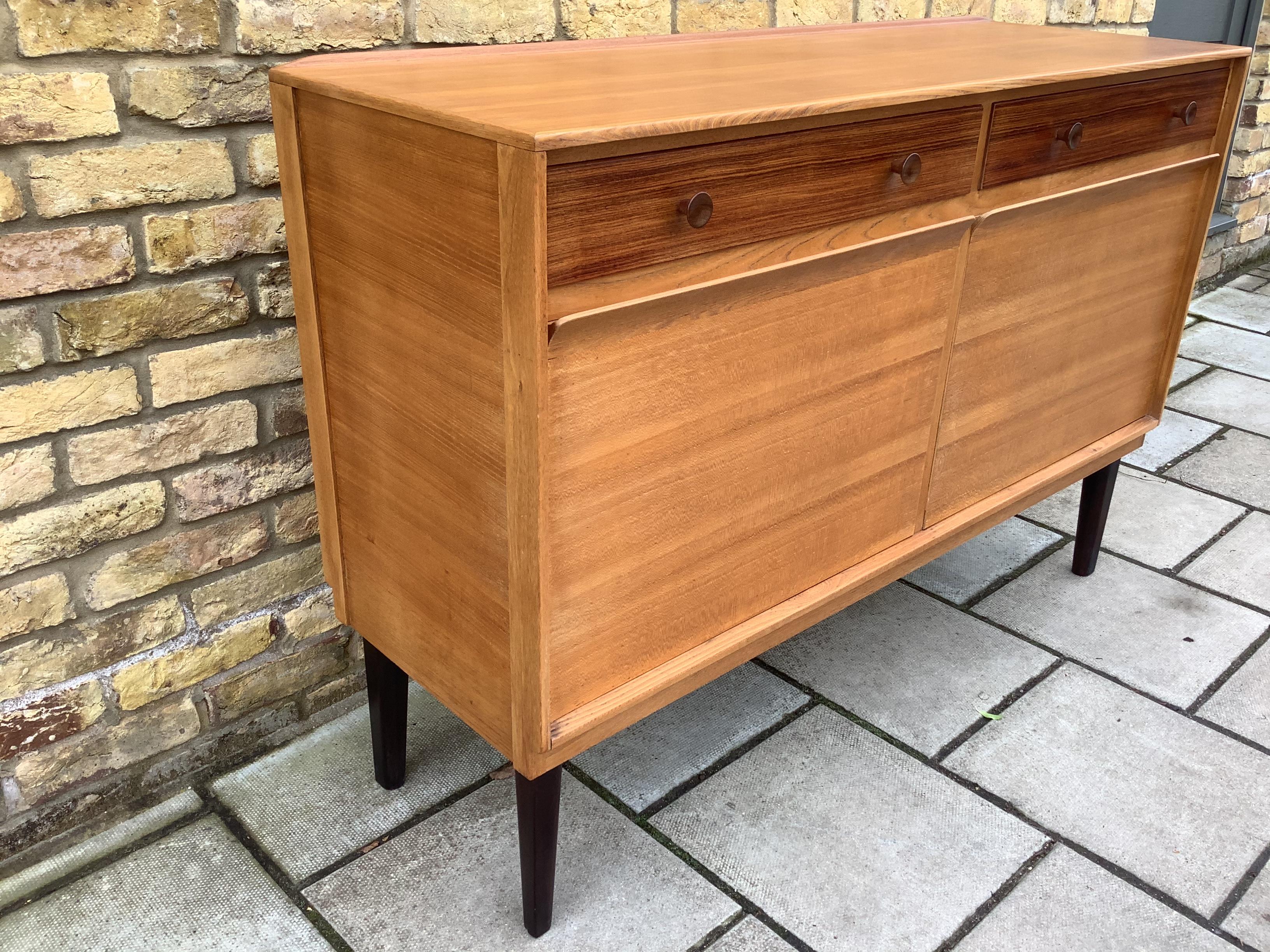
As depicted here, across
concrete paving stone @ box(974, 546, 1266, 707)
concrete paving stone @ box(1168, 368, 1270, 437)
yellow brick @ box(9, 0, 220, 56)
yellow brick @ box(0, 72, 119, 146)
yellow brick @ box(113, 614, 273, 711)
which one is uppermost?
yellow brick @ box(9, 0, 220, 56)

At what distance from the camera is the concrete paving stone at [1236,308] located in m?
3.93

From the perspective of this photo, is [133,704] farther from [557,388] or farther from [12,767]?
[557,388]

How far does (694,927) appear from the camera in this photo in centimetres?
157

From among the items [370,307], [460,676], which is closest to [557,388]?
[370,307]

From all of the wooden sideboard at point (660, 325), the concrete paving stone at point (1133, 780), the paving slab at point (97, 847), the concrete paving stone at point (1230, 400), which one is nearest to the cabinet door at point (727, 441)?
the wooden sideboard at point (660, 325)

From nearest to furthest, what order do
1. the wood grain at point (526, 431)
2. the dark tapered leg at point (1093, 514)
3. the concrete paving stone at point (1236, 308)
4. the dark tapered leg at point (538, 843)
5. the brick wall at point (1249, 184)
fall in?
the wood grain at point (526, 431), the dark tapered leg at point (538, 843), the dark tapered leg at point (1093, 514), the concrete paving stone at point (1236, 308), the brick wall at point (1249, 184)

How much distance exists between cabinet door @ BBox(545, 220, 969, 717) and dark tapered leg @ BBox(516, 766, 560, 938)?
16 centimetres

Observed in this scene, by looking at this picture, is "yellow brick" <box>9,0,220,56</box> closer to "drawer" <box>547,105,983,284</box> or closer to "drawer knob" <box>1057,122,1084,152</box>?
"drawer" <box>547,105,983,284</box>

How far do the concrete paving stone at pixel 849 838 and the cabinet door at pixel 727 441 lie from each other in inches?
16.2

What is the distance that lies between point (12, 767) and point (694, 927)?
103 cm

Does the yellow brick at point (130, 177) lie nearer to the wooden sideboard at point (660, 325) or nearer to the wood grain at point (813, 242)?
the wooden sideboard at point (660, 325)

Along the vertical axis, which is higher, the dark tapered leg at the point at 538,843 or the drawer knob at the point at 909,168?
the drawer knob at the point at 909,168

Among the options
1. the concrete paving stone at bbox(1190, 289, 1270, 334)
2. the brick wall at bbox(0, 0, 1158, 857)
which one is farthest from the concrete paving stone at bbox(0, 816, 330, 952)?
the concrete paving stone at bbox(1190, 289, 1270, 334)

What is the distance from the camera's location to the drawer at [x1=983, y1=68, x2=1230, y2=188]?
1579mm
